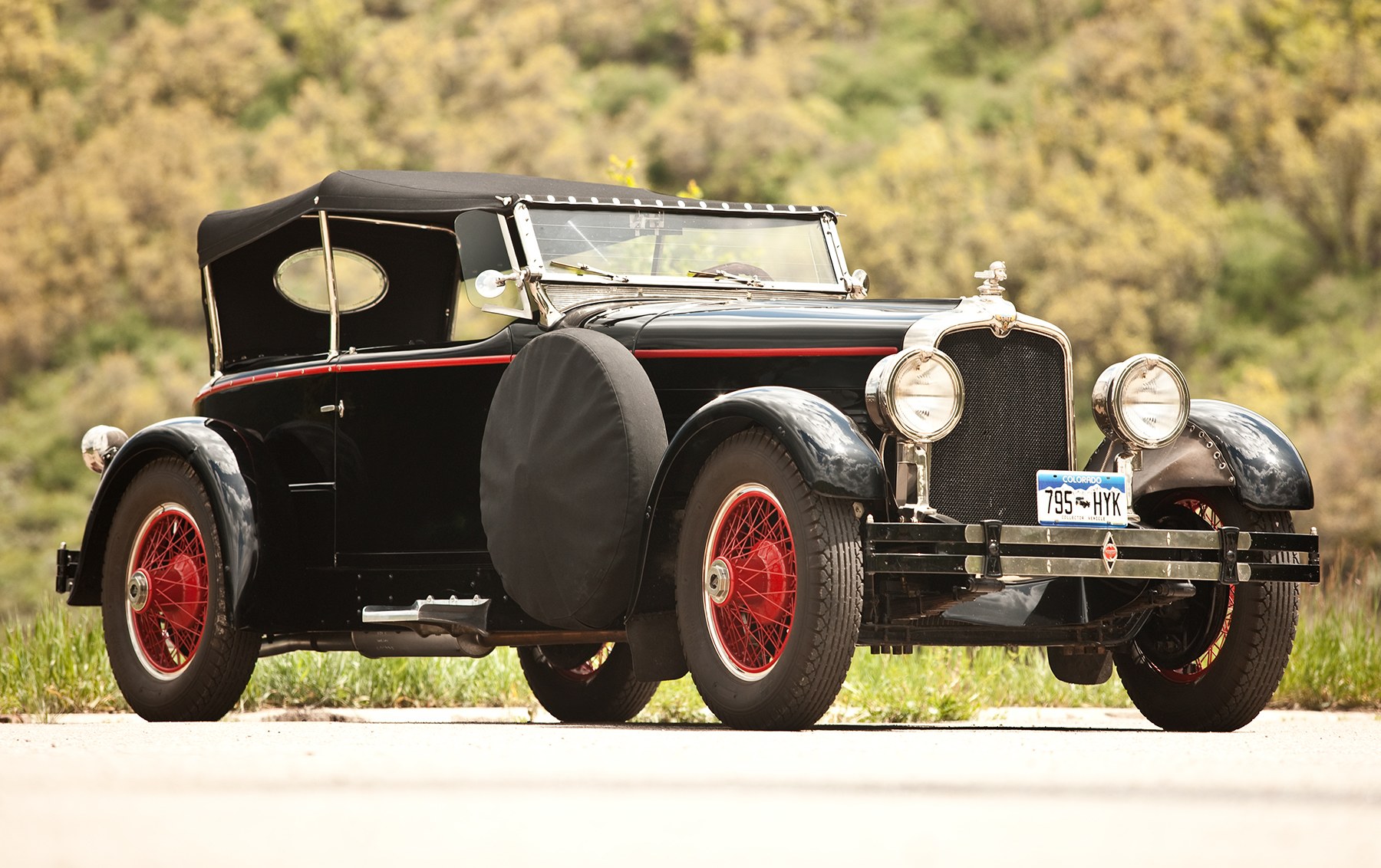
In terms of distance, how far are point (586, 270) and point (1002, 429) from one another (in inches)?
73.2

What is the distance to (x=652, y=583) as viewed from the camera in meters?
6.25

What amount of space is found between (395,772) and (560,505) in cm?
195

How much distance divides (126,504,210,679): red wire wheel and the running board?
0.88 metres

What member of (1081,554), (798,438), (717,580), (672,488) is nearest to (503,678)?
(672,488)

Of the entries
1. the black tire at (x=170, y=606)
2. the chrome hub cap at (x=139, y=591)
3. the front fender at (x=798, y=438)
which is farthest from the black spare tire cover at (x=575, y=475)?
the chrome hub cap at (x=139, y=591)

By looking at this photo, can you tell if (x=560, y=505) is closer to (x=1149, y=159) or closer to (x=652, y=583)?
(x=652, y=583)

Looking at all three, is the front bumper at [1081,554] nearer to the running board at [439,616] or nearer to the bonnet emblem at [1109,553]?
the bonnet emblem at [1109,553]

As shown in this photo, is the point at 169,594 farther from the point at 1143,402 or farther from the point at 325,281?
the point at 1143,402

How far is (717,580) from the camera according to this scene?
232 inches

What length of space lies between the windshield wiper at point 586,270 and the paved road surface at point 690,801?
6.77 ft

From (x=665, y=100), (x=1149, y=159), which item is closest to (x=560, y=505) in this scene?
(x=1149, y=159)

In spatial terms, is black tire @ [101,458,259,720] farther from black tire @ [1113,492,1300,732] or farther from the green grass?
black tire @ [1113,492,1300,732]

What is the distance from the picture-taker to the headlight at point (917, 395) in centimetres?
591

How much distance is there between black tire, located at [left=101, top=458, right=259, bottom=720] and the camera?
24.2 feet
